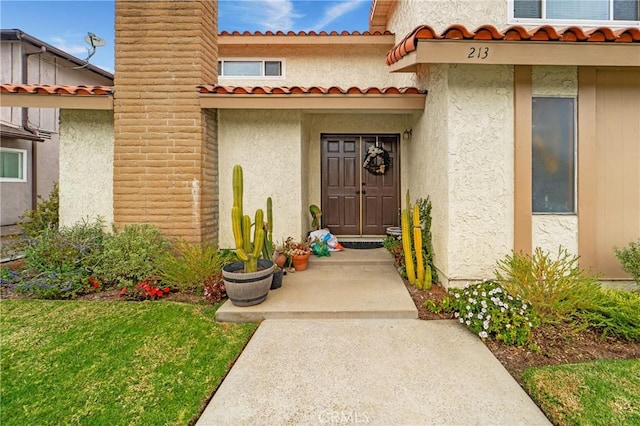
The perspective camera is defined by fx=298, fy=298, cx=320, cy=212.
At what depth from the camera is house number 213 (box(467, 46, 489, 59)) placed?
4.18 metres

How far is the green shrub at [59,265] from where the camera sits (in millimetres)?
5168

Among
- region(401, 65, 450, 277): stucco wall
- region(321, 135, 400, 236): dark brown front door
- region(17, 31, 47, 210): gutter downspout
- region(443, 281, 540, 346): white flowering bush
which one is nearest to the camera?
region(443, 281, 540, 346): white flowering bush

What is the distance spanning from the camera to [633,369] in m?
3.16

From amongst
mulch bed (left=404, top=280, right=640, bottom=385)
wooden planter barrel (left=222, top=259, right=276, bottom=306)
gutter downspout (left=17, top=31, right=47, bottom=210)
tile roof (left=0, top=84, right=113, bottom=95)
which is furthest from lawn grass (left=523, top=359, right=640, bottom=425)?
gutter downspout (left=17, top=31, right=47, bottom=210)

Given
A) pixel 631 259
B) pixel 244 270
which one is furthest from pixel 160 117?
pixel 631 259

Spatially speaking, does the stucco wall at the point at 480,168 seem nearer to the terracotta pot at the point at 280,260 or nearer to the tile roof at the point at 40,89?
the terracotta pot at the point at 280,260

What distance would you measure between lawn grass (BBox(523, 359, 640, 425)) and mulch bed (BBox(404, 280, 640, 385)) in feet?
0.55

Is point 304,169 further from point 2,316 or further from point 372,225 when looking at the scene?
point 2,316

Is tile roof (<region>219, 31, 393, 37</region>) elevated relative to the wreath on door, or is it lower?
elevated

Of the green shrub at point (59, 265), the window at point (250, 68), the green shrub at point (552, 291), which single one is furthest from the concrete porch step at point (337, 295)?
the window at point (250, 68)

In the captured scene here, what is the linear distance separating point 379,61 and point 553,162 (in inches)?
247

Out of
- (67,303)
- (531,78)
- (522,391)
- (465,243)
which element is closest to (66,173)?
(67,303)

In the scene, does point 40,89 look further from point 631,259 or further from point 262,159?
Result: point 631,259

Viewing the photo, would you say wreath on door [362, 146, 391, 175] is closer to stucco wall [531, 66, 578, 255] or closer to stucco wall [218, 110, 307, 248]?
stucco wall [218, 110, 307, 248]
